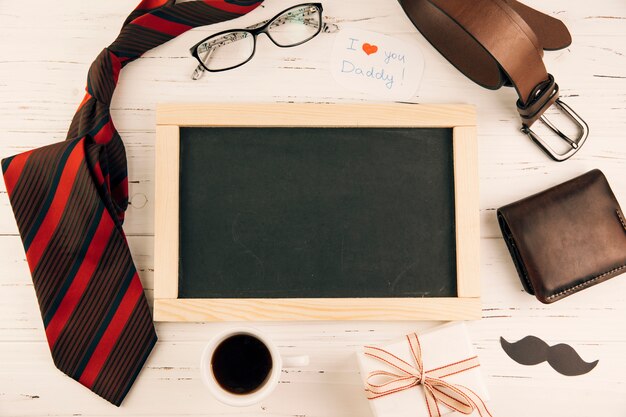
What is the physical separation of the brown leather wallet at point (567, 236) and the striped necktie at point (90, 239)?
1.94 feet

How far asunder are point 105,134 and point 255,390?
0.45m

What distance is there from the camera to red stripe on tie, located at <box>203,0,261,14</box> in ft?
2.83

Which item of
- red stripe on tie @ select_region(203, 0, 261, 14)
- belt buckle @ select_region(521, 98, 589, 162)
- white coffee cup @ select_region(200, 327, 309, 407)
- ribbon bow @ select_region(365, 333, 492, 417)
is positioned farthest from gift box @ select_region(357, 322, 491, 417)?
red stripe on tie @ select_region(203, 0, 261, 14)

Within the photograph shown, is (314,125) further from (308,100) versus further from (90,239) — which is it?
(90,239)

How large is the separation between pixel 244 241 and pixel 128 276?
0.19 m

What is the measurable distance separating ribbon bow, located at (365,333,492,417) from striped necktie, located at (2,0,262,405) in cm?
35

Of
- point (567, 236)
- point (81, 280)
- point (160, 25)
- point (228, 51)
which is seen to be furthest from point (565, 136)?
point (81, 280)

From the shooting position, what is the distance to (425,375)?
0.79m

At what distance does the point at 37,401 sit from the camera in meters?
0.86

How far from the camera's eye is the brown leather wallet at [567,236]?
0.83 m

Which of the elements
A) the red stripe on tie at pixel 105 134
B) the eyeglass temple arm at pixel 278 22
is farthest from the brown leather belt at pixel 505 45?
the red stripe on tie at pixel 105 134

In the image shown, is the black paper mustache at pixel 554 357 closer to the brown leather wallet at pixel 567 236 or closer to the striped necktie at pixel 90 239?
the brown leather wallet at pixel 567 236

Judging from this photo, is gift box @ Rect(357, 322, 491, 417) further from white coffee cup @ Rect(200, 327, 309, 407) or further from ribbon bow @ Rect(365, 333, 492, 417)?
white coffee cup @ Rect(200, 327, 309, 407)

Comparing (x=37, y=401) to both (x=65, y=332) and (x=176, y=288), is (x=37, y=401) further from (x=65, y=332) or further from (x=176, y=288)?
(x=176, y=288)
